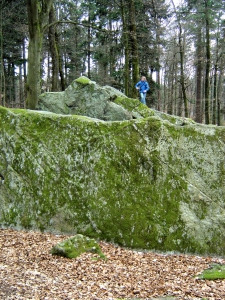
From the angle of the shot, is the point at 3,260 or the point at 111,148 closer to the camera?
the point at 3,260

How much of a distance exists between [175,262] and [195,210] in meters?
1.42

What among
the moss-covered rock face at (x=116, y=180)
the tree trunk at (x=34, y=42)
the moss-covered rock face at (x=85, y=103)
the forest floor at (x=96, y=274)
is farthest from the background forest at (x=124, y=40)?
the forest floor at (x=96, y=274)

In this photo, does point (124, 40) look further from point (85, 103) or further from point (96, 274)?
point (96, 274)

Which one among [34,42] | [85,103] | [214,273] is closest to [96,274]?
[214,273]

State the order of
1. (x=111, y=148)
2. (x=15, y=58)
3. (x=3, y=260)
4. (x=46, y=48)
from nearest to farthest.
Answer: (x=3, y=260) < (x=111, y=148) < (x=46, y=48) < (x=15, y=58)

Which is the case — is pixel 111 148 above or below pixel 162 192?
above

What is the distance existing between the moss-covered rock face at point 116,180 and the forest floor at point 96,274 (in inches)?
16.5

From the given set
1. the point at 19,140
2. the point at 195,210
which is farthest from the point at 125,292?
the point at 19,140

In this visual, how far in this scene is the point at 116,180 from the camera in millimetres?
7008

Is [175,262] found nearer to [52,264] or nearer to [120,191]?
[120,191]

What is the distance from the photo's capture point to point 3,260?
5156 mm

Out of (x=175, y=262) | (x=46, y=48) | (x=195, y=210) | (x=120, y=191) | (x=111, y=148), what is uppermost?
(x=46, y=48)

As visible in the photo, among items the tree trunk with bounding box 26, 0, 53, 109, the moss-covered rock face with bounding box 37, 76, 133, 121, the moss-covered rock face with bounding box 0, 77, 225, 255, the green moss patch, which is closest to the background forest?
the tree trunk with bounding box 26, 0, 53, 109

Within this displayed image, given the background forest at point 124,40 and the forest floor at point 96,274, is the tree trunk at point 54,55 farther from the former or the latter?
the forest floor at point 96,274
